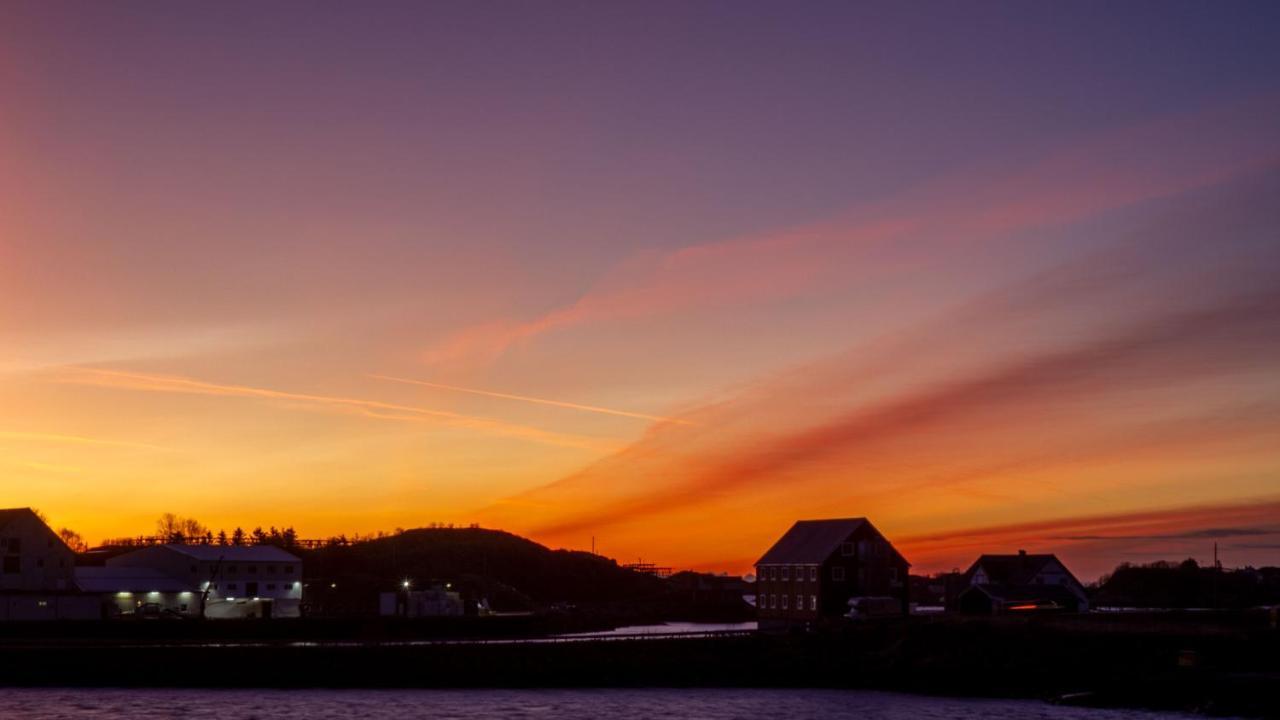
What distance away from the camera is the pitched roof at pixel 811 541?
123 metres

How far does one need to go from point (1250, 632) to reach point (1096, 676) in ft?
36.6

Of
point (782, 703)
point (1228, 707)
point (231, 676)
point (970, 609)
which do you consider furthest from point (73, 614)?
point (1228, 707)

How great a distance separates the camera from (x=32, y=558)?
12769cm

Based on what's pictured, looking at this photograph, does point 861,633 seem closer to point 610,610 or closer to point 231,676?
point 231,676

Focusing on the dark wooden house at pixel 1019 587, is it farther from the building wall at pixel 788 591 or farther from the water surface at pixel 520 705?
the water surface at pixel 520 705

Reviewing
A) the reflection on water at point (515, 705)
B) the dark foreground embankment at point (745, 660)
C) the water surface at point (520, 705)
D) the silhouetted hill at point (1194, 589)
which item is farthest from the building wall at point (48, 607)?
the silhouetted hill at point (1194, 589)

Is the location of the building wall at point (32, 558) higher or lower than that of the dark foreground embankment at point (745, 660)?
higher

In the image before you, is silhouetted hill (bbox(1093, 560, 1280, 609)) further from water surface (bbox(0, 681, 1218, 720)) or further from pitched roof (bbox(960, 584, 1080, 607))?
water surface (bbox(0, 681, 1218, 720))

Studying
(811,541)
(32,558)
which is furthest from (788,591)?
(32,558)

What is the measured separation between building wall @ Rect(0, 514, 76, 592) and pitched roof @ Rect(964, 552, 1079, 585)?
10021 cm

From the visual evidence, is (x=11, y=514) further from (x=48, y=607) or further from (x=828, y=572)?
(x=828, y=572)

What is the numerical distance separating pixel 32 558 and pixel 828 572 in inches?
3291

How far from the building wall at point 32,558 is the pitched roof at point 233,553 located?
1464 cm

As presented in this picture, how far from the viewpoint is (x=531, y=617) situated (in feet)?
440
